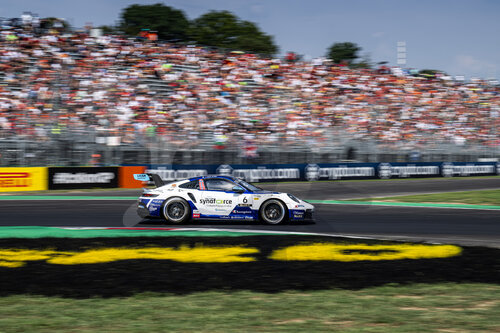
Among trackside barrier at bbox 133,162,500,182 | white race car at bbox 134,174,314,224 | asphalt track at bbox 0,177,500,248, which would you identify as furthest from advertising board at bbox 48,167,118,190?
white race car at bbox 134,174,314,224

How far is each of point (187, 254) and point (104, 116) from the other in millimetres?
15922

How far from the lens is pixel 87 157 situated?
21266 millimetres

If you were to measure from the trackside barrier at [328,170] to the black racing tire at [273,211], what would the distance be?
11606 mm

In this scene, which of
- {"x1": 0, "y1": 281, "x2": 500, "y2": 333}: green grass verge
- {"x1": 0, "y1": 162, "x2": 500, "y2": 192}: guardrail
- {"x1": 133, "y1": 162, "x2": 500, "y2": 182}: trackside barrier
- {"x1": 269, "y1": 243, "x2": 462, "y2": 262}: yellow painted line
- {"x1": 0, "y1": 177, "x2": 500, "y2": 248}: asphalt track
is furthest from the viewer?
{"x1": 133, "y1": 162, "x2": 500, "y2": 182}: trackside barrier

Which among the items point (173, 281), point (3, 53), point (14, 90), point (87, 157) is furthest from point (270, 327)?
point (3, 53)

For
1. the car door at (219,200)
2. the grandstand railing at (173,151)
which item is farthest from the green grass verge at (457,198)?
the car door at (219,200)

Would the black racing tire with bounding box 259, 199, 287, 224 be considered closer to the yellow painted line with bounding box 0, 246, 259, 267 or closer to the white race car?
the white race car

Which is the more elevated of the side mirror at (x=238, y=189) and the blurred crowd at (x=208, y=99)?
the blurred crowd at (x=208, y=99)

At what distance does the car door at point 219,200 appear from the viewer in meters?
11.8

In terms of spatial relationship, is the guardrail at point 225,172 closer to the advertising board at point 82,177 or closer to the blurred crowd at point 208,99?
the advertising board at point 82,177

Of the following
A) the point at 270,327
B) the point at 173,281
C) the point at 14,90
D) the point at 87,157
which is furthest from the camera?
the point at 14,90

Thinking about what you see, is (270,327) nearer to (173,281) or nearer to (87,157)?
(173,281)

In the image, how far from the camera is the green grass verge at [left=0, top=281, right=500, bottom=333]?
188 inches

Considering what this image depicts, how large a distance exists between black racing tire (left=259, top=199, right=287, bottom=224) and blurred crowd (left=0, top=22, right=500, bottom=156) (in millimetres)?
11968
